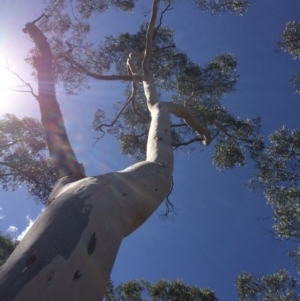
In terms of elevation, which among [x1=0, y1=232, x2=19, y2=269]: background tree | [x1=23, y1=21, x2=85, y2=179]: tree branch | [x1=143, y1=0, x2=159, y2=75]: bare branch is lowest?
[x1=23, y1=21, x2=85, y2=179]: tree branch

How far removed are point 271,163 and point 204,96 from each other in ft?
7.64

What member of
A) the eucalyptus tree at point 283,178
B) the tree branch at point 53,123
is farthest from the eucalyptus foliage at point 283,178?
the tree branch at point 53,123

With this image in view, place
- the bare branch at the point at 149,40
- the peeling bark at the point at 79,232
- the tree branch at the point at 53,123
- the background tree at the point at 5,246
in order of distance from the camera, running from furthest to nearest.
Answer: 1. the background tree at the point at 5,246
2. the bare branch at the point at 149,40
3. the tree branch at the point at 53,123
4. the peeling bark at the point at 79,232

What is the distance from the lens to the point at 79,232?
1625 mm

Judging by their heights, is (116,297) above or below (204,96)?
below

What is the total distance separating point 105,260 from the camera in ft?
5.48

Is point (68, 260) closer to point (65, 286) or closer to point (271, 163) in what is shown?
point (65, 286)

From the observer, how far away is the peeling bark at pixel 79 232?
1.37 metres

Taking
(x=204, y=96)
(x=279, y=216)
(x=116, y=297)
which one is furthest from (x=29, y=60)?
(x=279, y=216)

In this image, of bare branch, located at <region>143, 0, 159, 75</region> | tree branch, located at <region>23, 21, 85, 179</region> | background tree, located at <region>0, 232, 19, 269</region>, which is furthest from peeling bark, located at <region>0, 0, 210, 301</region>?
background tree, located at <region>0, 232, 19, 269</region>

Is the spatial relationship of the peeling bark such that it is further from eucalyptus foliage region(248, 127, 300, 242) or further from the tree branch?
eucalyptus foliage region(248, 127, 300, 242)

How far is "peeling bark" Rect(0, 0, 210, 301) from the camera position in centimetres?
137

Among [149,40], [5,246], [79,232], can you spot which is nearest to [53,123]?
[79,232]

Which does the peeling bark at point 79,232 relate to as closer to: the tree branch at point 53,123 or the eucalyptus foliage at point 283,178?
the tree branch at point 53,123
